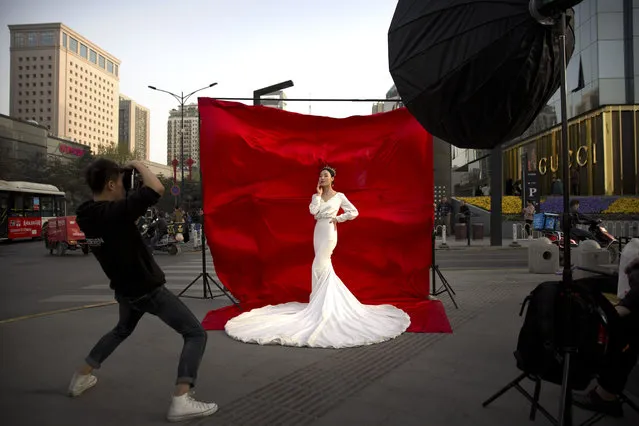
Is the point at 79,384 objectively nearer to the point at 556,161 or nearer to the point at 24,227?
the point at 24,227

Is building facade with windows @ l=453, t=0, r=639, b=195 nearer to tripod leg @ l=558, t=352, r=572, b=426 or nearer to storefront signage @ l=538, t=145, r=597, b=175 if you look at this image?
storefront signage @ l=538, t=145, r=597, b=175

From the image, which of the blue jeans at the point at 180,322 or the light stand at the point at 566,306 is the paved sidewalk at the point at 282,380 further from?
the light stand at the point at 566,306

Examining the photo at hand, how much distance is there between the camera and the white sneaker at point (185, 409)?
10.8 feet

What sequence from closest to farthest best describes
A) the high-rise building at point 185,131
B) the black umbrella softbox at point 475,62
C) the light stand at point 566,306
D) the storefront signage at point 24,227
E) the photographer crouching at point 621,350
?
the black umbrella softbox at point 475,62, the light stand at point 566,306, the photographer crouching at point 621,350, the storefront signage at point 24,227, the high-rise building at point 185,131

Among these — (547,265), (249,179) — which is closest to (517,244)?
(547,265)

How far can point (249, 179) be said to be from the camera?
7328 mm

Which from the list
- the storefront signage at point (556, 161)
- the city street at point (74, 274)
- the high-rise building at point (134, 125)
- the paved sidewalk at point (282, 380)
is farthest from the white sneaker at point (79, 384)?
the high-rise building at point (134, 125)

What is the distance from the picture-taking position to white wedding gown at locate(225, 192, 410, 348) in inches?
208

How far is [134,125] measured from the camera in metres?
104

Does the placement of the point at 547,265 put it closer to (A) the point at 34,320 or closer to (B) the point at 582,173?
(A) the point at 34,320

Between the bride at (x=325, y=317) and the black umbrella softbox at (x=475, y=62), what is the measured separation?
3215mm

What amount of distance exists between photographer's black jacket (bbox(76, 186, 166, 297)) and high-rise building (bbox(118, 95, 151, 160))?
96.7 m

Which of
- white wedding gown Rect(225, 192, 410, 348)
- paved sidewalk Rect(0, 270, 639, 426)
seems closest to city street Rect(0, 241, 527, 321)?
white wedding gown Rect(225, 192, 410, 348)

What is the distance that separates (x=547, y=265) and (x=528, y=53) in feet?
31.5
